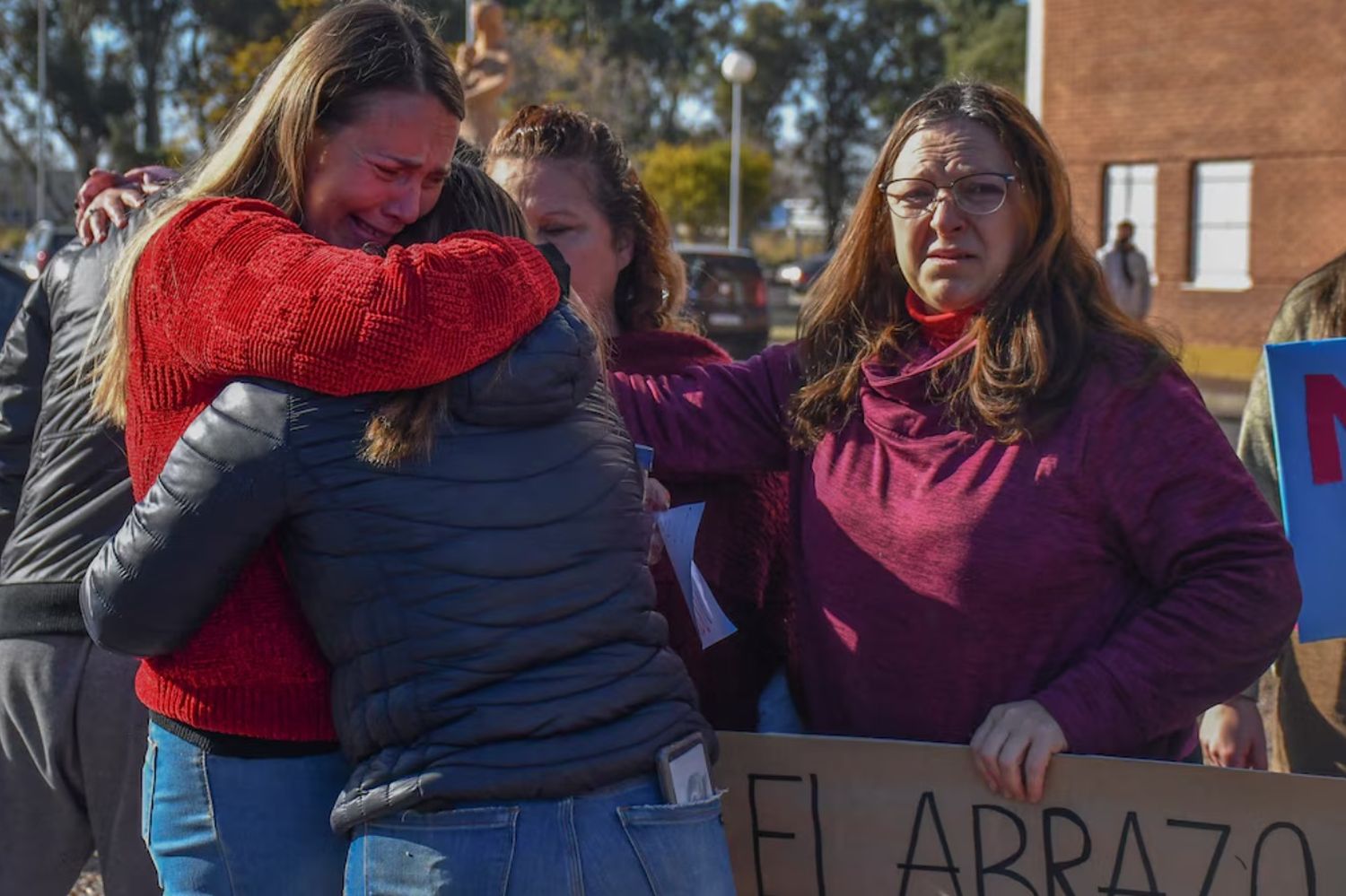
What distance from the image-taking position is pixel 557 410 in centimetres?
176

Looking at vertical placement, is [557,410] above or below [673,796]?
above

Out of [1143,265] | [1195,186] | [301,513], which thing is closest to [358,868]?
[301,513]

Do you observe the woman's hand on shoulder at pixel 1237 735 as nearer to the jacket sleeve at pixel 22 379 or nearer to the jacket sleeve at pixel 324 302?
the jacket sleeve at pixel 324 302

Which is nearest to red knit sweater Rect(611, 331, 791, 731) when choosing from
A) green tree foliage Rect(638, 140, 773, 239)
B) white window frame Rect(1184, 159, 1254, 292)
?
white window frame Rect(1184, 159, 1254, 292)

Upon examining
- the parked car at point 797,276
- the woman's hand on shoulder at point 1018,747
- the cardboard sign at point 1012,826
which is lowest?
the parked car at point 797,276

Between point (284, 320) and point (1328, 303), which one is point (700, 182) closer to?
point (1328, 303)

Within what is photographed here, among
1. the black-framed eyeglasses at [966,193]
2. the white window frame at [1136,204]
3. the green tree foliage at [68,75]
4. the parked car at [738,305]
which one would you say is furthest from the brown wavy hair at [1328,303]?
the green tree foliage at [68,75]

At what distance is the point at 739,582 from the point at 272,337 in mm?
1274

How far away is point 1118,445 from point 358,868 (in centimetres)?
121

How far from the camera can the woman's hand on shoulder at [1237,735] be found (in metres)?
2.83

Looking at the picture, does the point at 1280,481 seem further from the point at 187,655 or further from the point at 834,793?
the point at 187,655

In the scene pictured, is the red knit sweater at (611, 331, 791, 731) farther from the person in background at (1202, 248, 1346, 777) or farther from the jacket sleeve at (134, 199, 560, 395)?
the jacket sleeve at (134, 199, 560, 395)

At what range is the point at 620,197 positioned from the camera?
3055 millimetres

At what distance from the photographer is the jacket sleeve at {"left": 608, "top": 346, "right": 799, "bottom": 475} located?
8.96 feet
